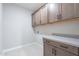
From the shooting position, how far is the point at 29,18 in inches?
74.7

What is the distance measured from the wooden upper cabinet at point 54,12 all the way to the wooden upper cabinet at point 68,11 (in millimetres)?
155

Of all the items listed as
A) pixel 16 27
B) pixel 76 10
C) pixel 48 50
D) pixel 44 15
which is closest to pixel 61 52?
pixel 48 50

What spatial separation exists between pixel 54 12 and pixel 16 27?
84 cm

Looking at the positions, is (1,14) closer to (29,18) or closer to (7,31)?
A: (7,31)

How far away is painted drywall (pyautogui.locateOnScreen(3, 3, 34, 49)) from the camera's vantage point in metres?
1.73

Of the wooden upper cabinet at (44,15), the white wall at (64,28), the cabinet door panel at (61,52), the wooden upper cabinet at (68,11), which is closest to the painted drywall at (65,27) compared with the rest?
the white wall at (64,28)

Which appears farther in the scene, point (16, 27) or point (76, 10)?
point (16, 27)

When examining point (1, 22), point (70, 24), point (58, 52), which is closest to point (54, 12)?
point (70, 24)

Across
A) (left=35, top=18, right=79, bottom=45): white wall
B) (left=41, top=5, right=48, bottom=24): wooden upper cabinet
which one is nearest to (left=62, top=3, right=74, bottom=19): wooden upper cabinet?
(left=35, top=18, right=79, bottom=45): white wall

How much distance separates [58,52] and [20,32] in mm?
833

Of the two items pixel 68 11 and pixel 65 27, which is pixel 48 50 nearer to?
pixel 65 27

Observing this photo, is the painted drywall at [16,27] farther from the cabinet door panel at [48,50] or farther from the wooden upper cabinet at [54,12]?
the wooden upper cabinet at [54,12]

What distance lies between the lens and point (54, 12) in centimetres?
205

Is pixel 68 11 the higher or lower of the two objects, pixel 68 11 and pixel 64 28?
the higher
